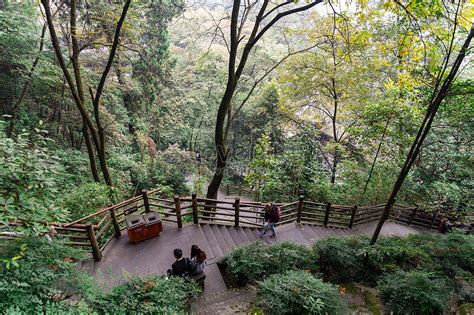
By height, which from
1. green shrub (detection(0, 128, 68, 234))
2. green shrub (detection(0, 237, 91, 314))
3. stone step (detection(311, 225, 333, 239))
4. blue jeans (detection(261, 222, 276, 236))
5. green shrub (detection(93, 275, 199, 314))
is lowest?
stone step (detection(311, 225, 333, 239))

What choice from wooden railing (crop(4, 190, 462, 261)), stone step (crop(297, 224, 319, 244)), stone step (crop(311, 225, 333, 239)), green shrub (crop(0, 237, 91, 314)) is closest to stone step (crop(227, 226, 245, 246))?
wooden railing (crop(4, 190, 462, 261))

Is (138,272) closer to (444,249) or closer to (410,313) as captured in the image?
(410,313)

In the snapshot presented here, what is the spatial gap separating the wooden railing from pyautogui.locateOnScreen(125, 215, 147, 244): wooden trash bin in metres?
0.36

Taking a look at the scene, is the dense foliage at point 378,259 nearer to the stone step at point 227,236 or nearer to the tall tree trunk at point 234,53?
the stone step at point 227,236

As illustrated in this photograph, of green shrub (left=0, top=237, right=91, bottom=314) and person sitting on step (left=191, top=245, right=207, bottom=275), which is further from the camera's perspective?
person sitting on step (left=191, top=245, right=207, bottom=275)

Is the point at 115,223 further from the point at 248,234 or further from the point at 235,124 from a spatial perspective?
the point at 235,124

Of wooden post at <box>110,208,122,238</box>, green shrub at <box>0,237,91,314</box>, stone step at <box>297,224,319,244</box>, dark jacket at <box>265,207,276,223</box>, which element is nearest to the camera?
green shrub at <box>0,237,91,314</box>

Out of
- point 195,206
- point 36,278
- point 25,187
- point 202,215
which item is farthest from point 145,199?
point 36,278

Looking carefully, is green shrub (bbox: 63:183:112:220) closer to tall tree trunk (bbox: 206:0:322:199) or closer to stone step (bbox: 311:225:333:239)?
tall tree trunk (bbox: 206:0:322:199)

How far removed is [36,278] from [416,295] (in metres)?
5.80

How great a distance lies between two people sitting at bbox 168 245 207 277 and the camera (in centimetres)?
530

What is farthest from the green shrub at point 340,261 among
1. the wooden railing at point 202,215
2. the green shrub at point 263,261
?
the wooden railing at point 202,215

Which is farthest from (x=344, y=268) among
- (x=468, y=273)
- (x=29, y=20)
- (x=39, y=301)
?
(x=29, y=20)

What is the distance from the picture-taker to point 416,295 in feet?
15.3
